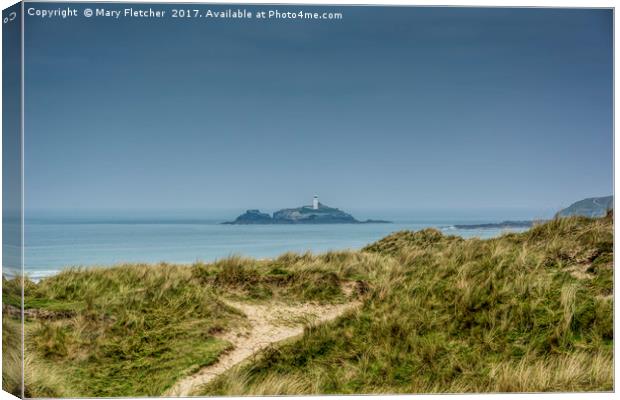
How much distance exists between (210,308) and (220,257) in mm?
585

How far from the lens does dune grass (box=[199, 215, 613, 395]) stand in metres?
8.04

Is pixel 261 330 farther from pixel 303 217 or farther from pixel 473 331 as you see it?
pixel 473 331

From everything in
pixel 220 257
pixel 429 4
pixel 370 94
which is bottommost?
pixel 220 257

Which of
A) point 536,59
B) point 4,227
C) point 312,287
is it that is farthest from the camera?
point 312,287

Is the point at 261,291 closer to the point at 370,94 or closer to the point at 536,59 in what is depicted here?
the point at 370,94

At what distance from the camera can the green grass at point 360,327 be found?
7977 mm

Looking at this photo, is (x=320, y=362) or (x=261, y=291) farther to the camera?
(x=261, y=291)

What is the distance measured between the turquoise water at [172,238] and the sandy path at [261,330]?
69 centimetres

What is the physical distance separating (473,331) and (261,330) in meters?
2.31

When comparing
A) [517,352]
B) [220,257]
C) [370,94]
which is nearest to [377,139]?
[370,94]

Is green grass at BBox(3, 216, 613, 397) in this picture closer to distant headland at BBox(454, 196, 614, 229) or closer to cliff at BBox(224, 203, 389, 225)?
distant headland at BBox(454, 196, 614, 229)

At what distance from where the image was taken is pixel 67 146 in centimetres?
797

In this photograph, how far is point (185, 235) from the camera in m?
8.34

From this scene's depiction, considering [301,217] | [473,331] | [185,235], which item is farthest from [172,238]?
[473,331]
